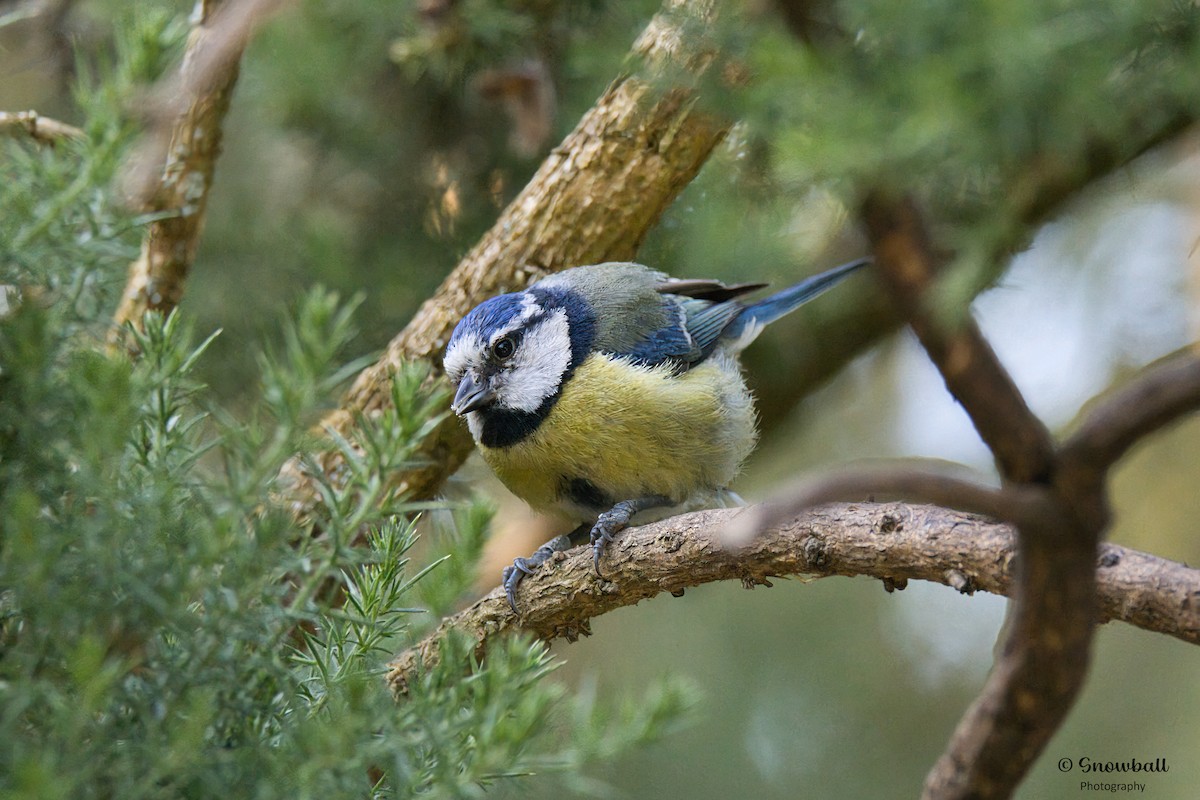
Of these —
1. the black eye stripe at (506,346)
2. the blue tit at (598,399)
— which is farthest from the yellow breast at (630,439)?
the black eye stripe at (506,346)

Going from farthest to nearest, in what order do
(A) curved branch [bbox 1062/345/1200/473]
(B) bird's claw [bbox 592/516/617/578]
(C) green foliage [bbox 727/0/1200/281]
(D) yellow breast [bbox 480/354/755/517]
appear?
(D) yellow breast [bbox 480/354/755/517] < (B) bird's claw [bbox 592/516/617/578] < (C) green foliage [bbox 727/0/1200/281] < (A) curved branch [bbox 1062/345/1200/473]

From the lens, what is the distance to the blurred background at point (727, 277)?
93.2 inches

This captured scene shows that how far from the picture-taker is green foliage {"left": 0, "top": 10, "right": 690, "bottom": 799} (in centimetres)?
72

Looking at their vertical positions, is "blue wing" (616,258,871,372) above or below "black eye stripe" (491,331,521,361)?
above

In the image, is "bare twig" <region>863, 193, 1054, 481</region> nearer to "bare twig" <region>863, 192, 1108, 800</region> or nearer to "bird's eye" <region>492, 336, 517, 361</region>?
"bare twig" <region>863, 192, 1108, 800</region>

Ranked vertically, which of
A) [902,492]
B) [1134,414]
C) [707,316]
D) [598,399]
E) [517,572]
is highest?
[1134,414]

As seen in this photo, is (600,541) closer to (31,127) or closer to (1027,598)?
(1027,598)

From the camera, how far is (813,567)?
131 cm

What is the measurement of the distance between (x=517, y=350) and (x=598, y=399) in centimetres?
20

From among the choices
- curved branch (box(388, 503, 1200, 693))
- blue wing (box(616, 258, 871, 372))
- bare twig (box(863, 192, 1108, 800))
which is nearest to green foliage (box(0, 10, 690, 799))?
curved branch (box(388, 503, 1200, 693))

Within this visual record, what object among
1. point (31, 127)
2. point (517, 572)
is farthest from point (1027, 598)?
point (31, 127)

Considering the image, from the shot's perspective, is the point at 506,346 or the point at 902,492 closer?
the point at 902,492

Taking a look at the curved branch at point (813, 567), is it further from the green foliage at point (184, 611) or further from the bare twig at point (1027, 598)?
the bare twig at point (1027, 598)

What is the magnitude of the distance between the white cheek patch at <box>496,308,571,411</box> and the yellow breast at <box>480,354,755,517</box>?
0.15ft
